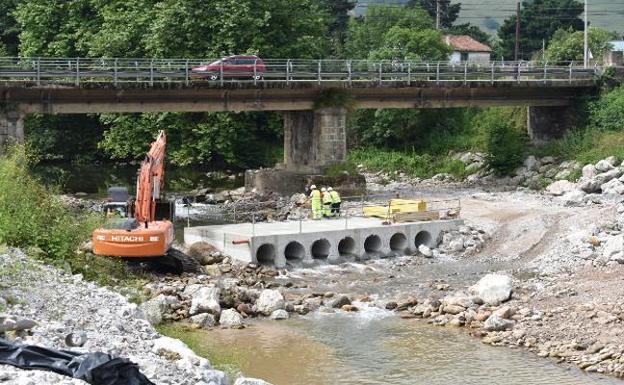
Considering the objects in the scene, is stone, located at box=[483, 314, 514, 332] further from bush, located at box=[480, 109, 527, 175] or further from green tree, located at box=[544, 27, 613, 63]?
green tree, located at box=[544, 27, 613, 63]

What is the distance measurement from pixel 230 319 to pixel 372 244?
12.5 metres

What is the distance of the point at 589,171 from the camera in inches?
2093

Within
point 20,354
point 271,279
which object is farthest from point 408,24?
point 20,354

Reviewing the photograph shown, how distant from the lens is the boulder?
173 ft

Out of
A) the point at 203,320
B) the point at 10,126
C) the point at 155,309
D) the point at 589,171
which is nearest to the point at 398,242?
the point at 203,320

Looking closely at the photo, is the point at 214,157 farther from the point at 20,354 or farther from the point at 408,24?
the point at 20,354

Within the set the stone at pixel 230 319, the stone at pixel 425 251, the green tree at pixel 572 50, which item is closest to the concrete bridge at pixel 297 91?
the green tree at pixel 572 50

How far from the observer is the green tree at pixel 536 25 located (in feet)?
359

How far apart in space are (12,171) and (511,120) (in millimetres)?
42965

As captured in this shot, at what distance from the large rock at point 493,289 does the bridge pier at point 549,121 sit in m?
33.9

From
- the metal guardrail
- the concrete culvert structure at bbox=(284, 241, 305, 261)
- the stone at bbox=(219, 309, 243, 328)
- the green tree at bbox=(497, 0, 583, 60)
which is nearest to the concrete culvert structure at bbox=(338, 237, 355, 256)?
the concrete culvert structure at bbox=(284, 241, 305, 261)

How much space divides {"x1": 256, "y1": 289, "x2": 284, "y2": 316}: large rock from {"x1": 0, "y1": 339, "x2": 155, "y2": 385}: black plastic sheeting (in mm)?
13094

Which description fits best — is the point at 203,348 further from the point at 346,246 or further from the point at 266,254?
the point at 346,246

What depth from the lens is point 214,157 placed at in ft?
228
